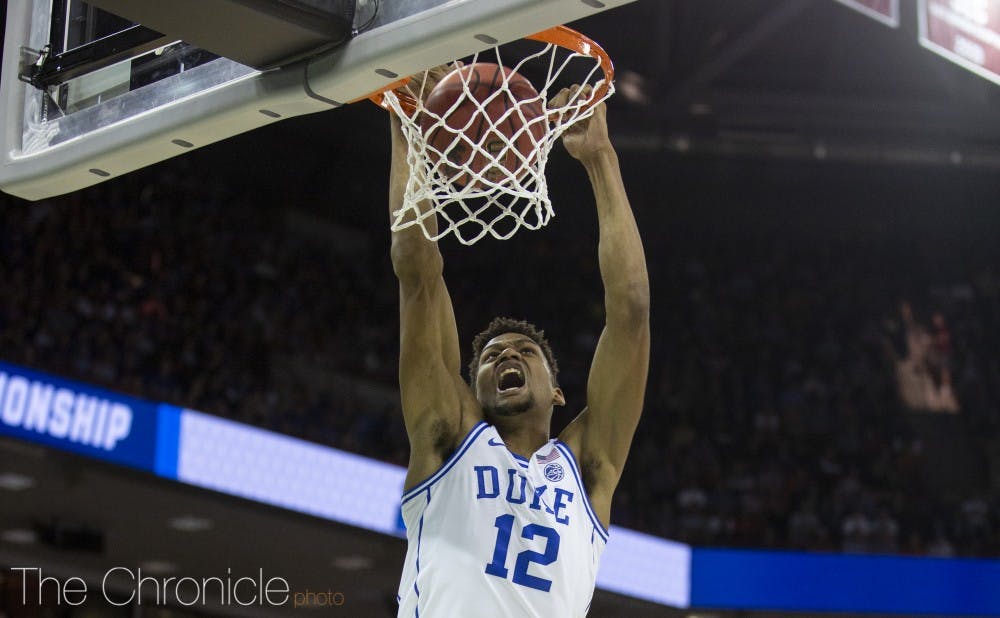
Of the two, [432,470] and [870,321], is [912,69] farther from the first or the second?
[432,470]

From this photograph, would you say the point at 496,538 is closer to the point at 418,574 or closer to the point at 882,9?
the point at 418,574

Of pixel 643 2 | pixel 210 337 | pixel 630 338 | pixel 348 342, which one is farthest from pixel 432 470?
pixel 643 2

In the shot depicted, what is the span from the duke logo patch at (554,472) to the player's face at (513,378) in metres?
0.18

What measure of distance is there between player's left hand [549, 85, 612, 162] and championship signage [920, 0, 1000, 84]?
3554 millimetres

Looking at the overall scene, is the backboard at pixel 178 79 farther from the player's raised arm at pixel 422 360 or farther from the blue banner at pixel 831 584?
the blue banner at pixel 831 584

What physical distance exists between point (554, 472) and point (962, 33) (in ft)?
14.4

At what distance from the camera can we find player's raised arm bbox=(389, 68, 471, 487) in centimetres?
354

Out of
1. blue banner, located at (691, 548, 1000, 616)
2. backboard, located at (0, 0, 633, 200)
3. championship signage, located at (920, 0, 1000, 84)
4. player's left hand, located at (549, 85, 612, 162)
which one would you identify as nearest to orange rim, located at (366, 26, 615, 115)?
player's left hand, located at (549, 85, 612, 162)

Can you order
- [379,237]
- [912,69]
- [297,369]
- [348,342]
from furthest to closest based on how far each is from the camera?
[379,237] → [912,69] → [348,342] → [297,369]

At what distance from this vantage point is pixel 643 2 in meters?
14.9

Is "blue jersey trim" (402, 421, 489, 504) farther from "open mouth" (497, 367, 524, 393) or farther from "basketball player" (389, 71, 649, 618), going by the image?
"open mouth" (497, 367, 524, 393)

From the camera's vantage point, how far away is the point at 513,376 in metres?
3.75

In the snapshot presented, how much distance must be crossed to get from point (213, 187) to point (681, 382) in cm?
591

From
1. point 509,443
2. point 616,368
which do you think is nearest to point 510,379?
point 509,443
